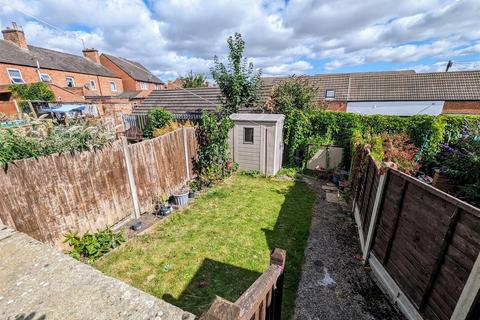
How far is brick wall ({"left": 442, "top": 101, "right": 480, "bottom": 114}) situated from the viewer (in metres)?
18.1

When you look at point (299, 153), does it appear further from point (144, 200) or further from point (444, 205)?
point (444, 205)

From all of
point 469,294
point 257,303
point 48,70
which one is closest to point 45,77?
point 48,70

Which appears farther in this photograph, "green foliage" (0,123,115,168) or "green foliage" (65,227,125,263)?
"green foliage" (65,227,125,263)

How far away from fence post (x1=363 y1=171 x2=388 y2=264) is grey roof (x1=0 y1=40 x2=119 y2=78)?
29.3m

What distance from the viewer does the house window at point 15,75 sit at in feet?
63.7

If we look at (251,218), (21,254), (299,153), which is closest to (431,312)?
(251,218)

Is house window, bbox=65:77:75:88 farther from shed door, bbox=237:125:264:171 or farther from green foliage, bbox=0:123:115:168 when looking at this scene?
green foliage, bbox=0:123:115:168

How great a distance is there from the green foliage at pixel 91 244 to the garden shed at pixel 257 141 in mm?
5516

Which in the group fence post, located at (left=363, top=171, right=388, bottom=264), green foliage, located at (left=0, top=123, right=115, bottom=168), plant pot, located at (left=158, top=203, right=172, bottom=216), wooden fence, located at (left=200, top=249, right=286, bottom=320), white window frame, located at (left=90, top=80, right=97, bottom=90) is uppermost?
white window frame, located at (left=90, top=80, right=97, bottom=90)

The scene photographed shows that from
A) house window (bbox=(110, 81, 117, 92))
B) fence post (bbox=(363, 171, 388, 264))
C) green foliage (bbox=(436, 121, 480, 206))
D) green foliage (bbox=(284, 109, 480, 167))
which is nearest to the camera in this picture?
fence post (bbox=(363, 171, 388, 264))

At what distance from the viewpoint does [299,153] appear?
9.81 meters

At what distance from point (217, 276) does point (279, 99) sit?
870cm

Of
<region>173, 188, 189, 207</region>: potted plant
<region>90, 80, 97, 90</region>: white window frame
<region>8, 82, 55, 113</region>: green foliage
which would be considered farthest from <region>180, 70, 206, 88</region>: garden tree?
<region>173, 188, 189, 207</region>: potted plant

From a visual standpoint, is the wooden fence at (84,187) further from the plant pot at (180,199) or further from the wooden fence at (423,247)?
the wooden fence at (423,247)
